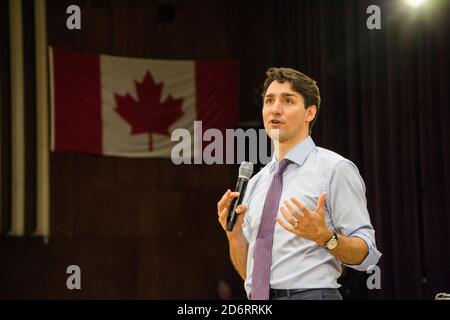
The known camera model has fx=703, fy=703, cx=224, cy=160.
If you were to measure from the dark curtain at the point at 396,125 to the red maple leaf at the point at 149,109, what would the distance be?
2.11 metres

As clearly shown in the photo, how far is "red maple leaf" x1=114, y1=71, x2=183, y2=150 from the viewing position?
906cm

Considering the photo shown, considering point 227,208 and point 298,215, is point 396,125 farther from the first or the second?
point 298,215

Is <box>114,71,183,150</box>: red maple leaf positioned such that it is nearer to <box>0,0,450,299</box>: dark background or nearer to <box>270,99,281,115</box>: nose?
<box>0,0,450,299</box>: dark background

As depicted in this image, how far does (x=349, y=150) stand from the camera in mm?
7645

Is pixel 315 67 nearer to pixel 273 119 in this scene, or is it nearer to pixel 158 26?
pixel 158 26

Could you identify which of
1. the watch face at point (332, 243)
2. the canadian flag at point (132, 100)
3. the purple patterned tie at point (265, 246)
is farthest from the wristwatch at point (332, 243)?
the canadian flag at point (132, 100)

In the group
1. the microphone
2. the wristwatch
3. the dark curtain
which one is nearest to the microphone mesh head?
the microphone

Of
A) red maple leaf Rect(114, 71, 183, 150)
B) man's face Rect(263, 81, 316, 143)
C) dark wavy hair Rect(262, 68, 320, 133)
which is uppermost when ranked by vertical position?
red maple leaf Rect(114, 71, 183, 150)

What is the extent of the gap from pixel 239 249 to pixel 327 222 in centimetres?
45

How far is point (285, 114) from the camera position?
283cm

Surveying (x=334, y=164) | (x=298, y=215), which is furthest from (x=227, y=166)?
(x=298, y=215)

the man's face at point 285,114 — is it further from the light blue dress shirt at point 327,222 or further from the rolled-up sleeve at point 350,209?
the rolled-up sleeve at point 350,209
